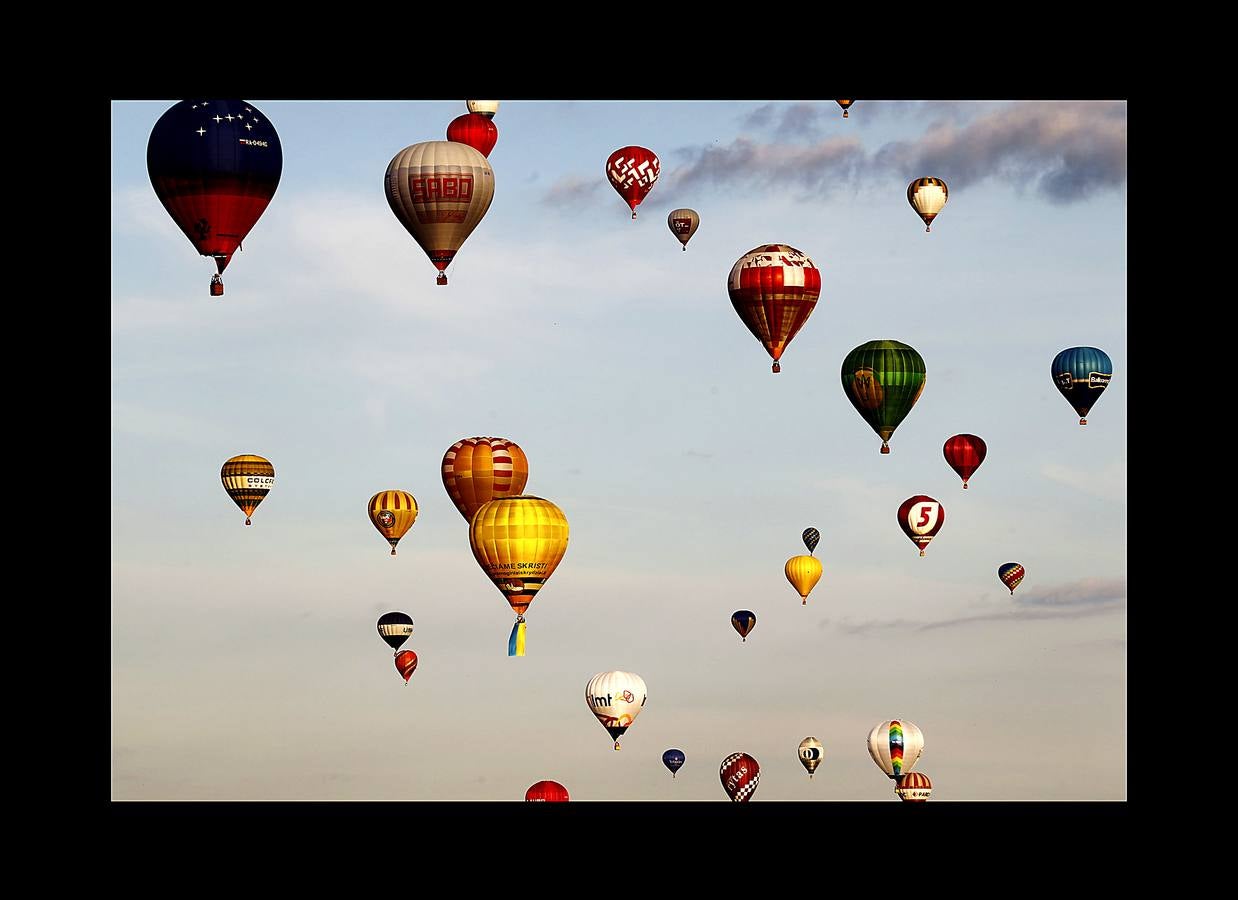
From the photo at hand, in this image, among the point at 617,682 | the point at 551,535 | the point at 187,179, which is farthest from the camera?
the point at 617,682

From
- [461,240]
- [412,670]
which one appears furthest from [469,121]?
[412,670]

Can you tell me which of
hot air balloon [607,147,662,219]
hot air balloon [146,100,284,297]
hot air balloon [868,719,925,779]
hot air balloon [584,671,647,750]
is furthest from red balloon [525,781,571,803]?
hot air balloon [146,100,284,297]

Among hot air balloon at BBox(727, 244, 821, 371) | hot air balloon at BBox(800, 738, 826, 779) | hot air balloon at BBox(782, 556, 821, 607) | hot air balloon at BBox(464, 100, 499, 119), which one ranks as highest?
hot air balloon at BBox(464, 100, 499, 119)

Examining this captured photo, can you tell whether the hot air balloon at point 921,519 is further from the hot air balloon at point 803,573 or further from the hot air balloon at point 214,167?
the hot air balloon at point 214,167

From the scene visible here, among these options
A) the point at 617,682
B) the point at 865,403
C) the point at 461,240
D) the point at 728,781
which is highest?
the point at 461,240

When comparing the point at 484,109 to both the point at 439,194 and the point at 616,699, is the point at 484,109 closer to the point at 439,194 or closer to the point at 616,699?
the point at 439,194

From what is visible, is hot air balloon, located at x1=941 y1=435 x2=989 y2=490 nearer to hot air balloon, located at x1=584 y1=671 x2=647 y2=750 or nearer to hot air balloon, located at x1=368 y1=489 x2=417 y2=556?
hot air balloon, located at x1=584 y1=671 x2=647 y2=750
